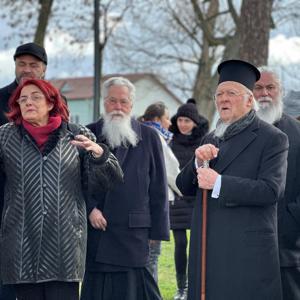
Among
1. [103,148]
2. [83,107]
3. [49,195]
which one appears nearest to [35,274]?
[49,195]

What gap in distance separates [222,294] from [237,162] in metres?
0.84

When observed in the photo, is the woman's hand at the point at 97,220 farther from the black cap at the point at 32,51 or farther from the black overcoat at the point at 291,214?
the black overcoat at the point at 291,214

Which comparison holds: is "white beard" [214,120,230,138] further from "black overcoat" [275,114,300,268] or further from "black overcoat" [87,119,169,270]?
"black overcoat" [87,119,169,270]

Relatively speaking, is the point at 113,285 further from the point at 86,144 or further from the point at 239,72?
the point at 239,72

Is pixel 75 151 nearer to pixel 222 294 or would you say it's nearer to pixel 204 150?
pixel 204 150

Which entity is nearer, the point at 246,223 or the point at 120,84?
the point at 246,223

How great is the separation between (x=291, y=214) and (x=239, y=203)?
79 centimetres

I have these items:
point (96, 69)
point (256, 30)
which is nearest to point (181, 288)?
point (256, 30)

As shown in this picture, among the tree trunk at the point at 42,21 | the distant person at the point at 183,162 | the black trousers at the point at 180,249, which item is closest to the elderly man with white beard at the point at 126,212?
the distant person at the point at 183,162

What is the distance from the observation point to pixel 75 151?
5738mm

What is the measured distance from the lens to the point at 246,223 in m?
5.36

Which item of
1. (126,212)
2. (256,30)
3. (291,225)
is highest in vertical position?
(256,30)

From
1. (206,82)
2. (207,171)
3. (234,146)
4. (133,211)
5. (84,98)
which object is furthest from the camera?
(84,98)

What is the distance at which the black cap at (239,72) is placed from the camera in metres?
5.64
